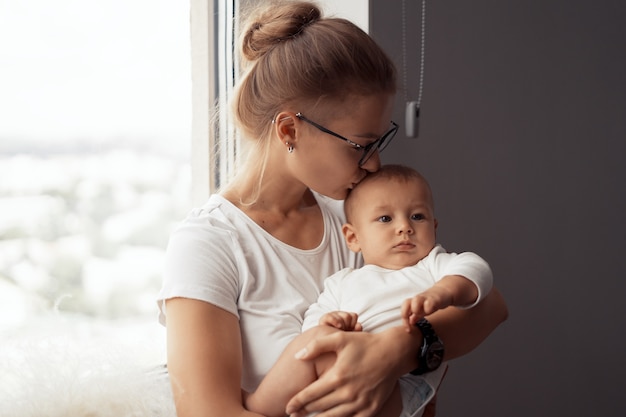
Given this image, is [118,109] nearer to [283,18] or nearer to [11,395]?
[283,18]

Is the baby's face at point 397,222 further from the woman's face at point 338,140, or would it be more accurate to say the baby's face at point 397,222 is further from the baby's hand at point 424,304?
the baby's hand at point 424,304

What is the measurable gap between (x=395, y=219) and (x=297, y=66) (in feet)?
1.45

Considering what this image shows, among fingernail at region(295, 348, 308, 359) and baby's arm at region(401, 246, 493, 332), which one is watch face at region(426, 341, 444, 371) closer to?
baby's arm at region(401, 246, 493, 332)

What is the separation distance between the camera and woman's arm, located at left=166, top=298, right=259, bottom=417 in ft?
4.90

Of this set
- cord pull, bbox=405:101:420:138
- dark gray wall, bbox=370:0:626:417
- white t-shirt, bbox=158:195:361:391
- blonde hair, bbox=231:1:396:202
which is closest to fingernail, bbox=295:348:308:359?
white t-shirt, bbox=158:195:361:391

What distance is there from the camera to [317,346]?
149cm

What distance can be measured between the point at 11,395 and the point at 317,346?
65cm

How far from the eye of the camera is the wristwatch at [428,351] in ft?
5.24

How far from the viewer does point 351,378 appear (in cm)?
151

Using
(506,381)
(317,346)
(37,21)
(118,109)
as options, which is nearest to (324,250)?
(317,346)

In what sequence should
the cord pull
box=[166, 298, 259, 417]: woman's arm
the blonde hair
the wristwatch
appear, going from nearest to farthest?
box=[166, 298, 259, 417]: woman's arm
the wristwatch
the blonde hair
the cord pull

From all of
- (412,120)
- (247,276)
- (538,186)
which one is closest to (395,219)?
(247,276)

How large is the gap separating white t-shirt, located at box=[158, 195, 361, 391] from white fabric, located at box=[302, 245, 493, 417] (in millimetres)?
51

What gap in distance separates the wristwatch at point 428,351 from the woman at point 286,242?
2cm
